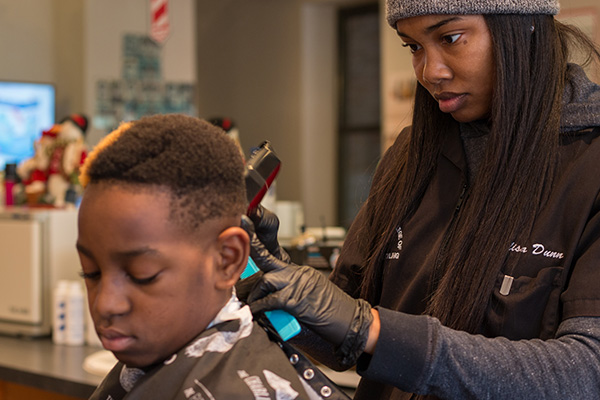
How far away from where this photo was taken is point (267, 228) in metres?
1.15

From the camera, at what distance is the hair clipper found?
1.00m

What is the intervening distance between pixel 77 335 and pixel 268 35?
210 inches

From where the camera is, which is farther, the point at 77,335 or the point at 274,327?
the point at 77,335

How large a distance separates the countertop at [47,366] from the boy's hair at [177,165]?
128cm

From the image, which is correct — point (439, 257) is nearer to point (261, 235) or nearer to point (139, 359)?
point (261, 235)

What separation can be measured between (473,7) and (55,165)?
224 centimetres

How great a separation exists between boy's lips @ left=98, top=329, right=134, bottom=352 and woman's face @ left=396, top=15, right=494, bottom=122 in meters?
0.67

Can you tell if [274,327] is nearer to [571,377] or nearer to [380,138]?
[571,377]

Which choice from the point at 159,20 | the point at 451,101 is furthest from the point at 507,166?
the point at 159,20

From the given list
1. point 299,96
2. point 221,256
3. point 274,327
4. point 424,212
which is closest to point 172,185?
point 221,256

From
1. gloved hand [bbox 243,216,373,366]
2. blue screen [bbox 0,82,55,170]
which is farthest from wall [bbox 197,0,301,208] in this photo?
gloved hand [bbox 243,216,373,366]

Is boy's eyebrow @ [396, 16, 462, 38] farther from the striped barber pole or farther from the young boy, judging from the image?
the striped barber pole

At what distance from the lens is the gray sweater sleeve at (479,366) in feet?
3.25

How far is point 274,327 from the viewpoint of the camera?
1026 mm
